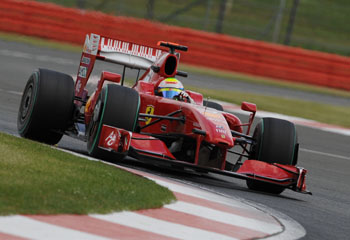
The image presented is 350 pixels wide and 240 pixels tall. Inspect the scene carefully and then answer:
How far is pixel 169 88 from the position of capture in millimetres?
10758

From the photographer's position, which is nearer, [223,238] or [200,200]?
[223,238]

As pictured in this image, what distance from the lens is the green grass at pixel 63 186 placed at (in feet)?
20.9

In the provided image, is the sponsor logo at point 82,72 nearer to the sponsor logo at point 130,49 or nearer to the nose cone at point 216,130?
the sponsor logo at point 130,49

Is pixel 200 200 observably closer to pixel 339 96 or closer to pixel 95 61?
pixel 95 61

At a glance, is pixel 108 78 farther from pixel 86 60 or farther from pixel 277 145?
pixel 277 145

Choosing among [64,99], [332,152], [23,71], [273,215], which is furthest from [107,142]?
[23,71]

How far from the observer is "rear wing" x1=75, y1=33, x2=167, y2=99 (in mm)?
11328

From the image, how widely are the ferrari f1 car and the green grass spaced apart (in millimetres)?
810

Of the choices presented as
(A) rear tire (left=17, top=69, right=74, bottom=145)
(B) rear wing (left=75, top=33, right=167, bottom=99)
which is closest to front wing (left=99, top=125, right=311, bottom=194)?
(A) rear tire (left=17, top=69, right=74, bottom=145)

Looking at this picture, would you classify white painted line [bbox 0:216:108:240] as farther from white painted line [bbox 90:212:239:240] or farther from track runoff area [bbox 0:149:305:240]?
white painted line [bbox 90:212:239:240]

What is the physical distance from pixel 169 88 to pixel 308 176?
232 cm

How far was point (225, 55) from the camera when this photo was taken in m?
28.8

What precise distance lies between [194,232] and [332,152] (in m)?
8.67

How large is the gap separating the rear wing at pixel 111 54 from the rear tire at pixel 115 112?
1824mm
